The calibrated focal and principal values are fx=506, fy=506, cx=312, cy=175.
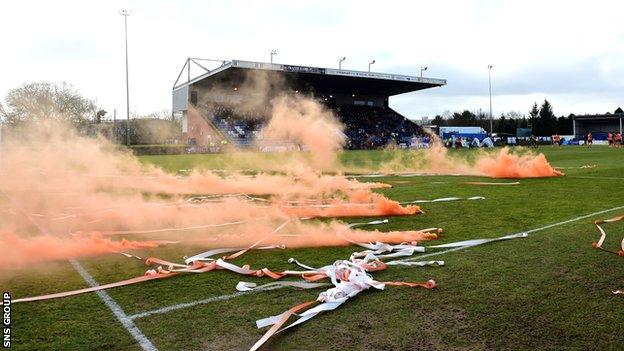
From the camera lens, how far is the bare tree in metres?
22.3

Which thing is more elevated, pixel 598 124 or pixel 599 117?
pixel 599 117

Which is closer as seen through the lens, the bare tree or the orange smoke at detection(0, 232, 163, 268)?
the orange smoke at detection(0, 232, 163, 268)

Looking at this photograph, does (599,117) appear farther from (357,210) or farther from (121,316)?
(121,316)

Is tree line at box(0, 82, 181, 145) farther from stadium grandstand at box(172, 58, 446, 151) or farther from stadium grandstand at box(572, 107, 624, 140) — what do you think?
stadium grandstand at box(572, 107, 624, 140)

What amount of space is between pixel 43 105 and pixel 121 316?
24183 mm

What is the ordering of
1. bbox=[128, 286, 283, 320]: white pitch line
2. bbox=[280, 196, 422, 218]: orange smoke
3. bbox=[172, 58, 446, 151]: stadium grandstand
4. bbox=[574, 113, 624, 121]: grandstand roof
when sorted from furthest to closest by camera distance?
bbox=[574, 113, 624, 121]: grandstand roof → bbox=[172, 58, 446, 151]: stadium grandstand → bbox=[280, 196, 422, 218]: orange smoke → bbox=[128, 286, 283, 320]: white pitch line

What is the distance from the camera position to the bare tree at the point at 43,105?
73.3 ft

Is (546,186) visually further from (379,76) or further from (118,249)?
(379,76)

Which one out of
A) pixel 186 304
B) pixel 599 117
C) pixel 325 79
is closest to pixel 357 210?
pixel 186 304

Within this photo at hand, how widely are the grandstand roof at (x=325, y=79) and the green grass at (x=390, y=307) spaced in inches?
1343

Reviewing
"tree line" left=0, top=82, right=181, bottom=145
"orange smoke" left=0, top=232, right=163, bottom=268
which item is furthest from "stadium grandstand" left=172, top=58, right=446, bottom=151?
"orange smoke" left=0, top=232, right=163, bottom=268

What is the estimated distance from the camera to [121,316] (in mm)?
4414

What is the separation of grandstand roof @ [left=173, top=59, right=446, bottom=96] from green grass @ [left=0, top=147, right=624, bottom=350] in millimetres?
34118

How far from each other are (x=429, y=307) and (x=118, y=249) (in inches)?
178
